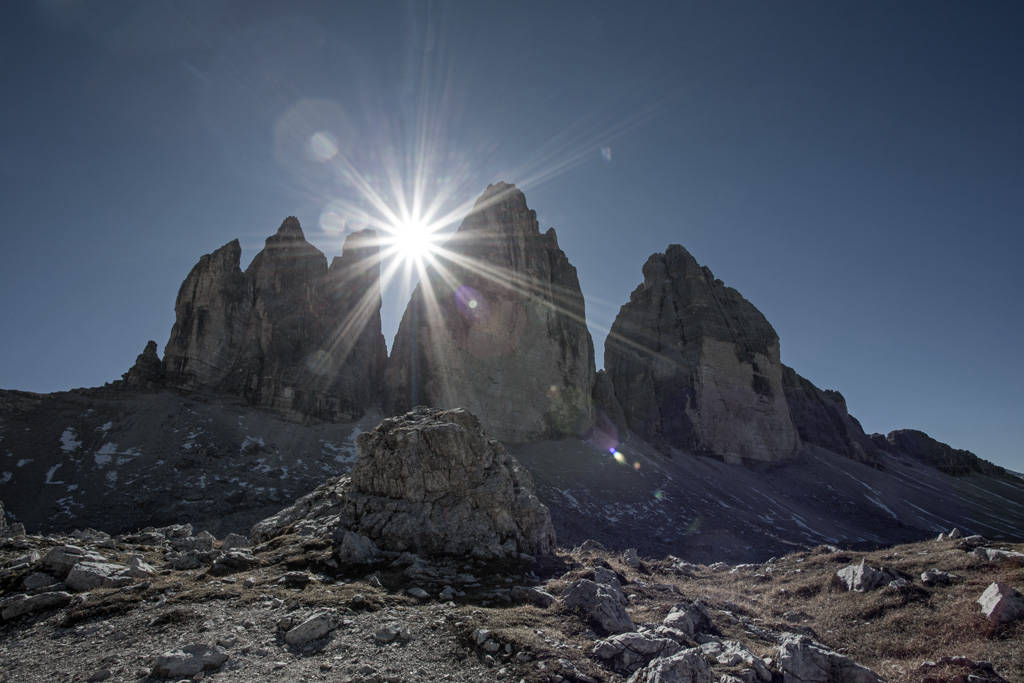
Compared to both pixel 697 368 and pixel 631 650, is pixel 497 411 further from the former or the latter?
pixel 631 650

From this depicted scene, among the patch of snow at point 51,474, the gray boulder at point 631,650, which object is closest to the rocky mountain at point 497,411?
the patch of snow at point 51,474

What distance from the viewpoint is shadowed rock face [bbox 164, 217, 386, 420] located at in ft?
219

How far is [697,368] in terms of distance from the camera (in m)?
89.1

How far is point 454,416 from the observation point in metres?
24.8

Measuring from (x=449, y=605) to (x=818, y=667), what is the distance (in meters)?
8.39

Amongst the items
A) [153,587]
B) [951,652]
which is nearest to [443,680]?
[153,587]

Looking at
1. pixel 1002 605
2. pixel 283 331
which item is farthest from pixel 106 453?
pixel 1002 605

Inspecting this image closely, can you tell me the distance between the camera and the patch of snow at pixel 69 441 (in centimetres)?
4953

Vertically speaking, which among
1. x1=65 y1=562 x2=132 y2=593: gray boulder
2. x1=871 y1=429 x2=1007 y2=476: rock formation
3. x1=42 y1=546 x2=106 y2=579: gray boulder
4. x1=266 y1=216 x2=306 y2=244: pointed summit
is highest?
x1=266 y1=216 x2=306 y2=244: pointed summit

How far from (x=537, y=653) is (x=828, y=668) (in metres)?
5.70

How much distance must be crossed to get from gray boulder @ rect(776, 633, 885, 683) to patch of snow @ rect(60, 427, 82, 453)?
6187 centimetres

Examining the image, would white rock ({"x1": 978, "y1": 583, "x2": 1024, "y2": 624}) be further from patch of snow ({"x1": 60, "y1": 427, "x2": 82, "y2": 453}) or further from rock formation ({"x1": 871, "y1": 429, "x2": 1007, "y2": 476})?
rock formation ({"x1": 871, "y1": 429, "x2": 1007, "y2": 476})

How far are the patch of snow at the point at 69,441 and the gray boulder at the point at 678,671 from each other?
197ft

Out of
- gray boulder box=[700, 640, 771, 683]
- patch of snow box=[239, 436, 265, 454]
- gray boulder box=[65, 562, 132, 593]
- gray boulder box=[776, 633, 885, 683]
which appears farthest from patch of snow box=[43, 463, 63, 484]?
gray boulder box=[776, 633, 885, 683]
